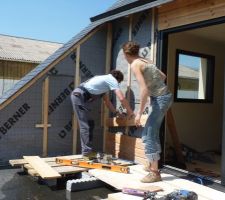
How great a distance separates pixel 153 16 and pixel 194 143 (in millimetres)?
3234

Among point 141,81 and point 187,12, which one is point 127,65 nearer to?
point 187,12

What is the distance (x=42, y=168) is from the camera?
16.5 ft

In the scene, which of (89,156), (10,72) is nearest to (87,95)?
(89,156)

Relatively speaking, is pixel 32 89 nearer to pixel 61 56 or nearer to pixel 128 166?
pixel 61 56

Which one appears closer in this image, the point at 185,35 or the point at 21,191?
the point at 21,191

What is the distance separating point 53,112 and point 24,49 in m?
20.1

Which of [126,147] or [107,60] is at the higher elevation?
[107,60]

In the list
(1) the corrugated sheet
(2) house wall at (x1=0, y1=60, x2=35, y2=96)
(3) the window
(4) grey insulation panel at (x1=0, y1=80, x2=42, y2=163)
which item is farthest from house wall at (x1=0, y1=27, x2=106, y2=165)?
(1) the corrugated sheet

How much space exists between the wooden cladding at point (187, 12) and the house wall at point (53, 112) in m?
1.64

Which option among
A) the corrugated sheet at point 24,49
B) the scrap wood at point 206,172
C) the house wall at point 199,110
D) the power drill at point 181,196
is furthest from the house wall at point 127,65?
the corrugated sheet at point 24,49

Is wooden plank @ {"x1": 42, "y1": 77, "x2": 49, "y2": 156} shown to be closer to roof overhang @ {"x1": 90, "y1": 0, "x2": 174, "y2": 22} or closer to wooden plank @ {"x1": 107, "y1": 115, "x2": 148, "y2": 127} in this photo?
wooden plank @ {"x1": 107, "y1": 115, "x2": 148, "y2": 127}

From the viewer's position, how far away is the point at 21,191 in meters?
4.67

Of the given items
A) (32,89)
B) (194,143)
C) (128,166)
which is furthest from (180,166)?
(32,89)

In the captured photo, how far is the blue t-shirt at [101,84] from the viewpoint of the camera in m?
5.66
